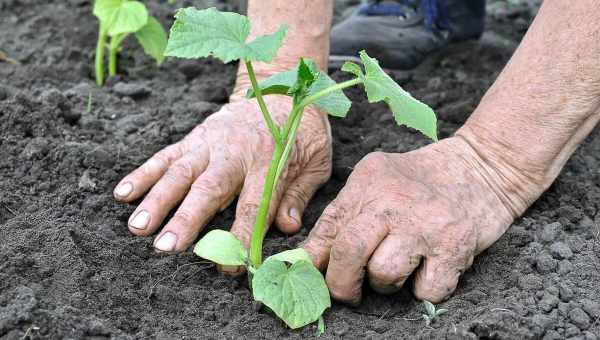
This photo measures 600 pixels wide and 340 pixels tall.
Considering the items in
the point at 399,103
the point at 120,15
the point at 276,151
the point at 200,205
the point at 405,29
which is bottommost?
the point at 405,29

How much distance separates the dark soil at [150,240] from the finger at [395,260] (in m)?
0.09

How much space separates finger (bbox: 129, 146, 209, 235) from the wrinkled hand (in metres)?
0.37

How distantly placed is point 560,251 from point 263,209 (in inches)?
27.6

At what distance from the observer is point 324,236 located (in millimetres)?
1694

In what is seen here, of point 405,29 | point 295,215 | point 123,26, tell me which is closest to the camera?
point 295,215

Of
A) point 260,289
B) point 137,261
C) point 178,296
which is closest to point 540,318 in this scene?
point 260,289

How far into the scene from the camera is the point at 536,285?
1615mm

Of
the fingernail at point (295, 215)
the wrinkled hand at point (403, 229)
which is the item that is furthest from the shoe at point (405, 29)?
the wrinkled hand at point (403, 229)

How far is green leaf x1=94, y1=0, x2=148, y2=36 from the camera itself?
2.39 meters

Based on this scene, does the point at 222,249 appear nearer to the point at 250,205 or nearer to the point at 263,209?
the point at 263,209

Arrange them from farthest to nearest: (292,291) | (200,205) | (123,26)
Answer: (123,26)
(200,205)
(292,291)

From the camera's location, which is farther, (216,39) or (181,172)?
(181,172)

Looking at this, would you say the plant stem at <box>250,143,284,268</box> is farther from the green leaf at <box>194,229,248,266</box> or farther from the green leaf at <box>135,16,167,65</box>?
the green leaf at <box>135,16,167,65</box>

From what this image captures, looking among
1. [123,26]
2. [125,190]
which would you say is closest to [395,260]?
[125,190]
